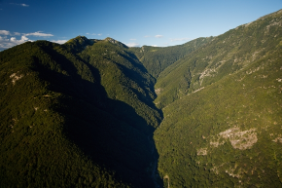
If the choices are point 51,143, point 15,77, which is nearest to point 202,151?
point 51,143

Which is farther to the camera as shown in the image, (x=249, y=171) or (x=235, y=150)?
(x=235, y=150)

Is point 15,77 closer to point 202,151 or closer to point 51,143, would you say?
point 51,143

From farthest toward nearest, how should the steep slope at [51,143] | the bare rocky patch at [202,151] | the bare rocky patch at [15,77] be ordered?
the bare rocky patch at [202,151] < the bare rocky patch at [15,77] < the steep slope at [51,143]

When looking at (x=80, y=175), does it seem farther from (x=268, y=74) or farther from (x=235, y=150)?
(x=268, y=74)

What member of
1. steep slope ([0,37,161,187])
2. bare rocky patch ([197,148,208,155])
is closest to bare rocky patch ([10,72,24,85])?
steep slope ([0,37,161,187])

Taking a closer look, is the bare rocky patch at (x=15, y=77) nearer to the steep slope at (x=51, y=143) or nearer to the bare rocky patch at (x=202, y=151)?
the steep slope at (x=51, y=143)

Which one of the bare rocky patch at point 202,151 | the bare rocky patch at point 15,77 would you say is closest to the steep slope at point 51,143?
the bare rocky patch at point 15,77

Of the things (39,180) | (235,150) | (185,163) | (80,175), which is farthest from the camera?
(185,163)

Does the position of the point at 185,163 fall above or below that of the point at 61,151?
below

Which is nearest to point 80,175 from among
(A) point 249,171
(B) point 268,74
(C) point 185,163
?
(C) point 185,163

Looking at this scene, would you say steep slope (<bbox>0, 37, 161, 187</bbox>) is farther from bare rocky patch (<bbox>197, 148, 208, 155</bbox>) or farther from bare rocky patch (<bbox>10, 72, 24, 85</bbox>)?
bare rocky patch (<bbox>197, 148, 208, 155</bbox>)

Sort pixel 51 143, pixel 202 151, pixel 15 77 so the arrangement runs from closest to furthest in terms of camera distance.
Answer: pixel 51 143
pixel 15 77
pixel 202 151
